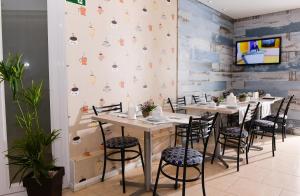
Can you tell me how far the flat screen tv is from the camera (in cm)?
521

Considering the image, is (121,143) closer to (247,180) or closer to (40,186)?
(40,186)

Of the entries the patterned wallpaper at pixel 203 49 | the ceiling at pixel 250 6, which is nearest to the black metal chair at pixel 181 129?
the patterned wallpaper at pixel 203 49

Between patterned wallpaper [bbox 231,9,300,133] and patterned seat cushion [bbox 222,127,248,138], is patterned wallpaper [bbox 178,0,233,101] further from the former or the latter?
patterned seat cushion [bbox 222,127,248,138]

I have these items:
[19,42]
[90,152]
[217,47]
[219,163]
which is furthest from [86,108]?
[217,47]

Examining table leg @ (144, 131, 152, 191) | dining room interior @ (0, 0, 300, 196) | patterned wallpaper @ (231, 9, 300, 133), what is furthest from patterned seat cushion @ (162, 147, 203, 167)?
patterned wallpaper @ (231, 9, 300, 133)

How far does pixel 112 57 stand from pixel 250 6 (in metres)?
3.24

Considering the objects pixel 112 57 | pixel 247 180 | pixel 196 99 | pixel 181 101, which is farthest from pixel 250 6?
pixel 247 180

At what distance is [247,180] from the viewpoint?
112 inches

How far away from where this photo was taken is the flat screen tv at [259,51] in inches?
205

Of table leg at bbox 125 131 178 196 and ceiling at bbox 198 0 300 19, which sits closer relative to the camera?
table leg at bbox 125 131 178 196

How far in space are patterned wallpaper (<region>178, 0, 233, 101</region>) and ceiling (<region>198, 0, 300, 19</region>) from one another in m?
0.18

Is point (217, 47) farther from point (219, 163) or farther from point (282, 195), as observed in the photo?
point (282, 195)

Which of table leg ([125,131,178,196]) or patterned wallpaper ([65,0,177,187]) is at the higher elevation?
patterned wallpaper ([65,0,177,187])

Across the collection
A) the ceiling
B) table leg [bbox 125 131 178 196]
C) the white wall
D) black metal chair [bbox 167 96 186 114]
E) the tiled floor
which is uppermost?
the ceiling
